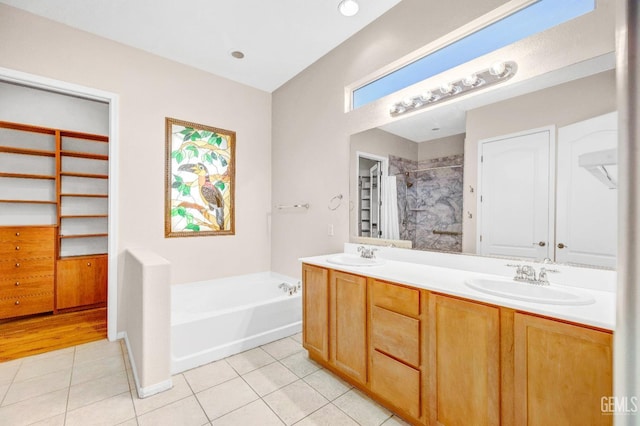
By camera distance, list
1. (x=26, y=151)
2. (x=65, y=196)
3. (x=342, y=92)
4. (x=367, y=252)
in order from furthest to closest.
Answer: (x=65, y=196) → (x=26, y=151) → (x=342, y=92) → (x=367, y=252)

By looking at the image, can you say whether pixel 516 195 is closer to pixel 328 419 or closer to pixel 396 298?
pixel 396 298

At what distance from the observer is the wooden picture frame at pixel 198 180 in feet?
9.95

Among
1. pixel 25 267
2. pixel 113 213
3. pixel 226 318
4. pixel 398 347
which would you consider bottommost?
Result: pixel 226 318

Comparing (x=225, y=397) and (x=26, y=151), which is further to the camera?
(x=26, y=151)

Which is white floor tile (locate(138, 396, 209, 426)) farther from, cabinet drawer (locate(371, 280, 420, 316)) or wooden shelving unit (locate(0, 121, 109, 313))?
wooden shelving unit (locate(0, 121, 109, 313))

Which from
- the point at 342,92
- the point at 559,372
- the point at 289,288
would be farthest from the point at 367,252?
the point at 342,92

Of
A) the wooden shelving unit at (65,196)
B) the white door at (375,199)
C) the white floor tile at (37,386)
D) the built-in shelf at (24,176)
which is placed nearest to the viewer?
the white floor tile at (37,386)

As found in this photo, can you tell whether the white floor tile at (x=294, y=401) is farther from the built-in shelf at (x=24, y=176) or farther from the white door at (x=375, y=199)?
the built-in shelf at (x=24, y=176)

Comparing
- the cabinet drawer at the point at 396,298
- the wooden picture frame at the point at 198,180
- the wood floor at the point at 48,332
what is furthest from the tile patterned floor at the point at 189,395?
the wooden picture frame at the point at 198,180

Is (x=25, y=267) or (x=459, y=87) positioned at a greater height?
(x=459, y=87)

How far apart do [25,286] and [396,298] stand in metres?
4.03

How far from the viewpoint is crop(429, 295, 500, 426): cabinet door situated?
1225 mm

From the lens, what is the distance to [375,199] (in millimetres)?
2547

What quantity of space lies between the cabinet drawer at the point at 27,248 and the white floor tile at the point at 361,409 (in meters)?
3.65
